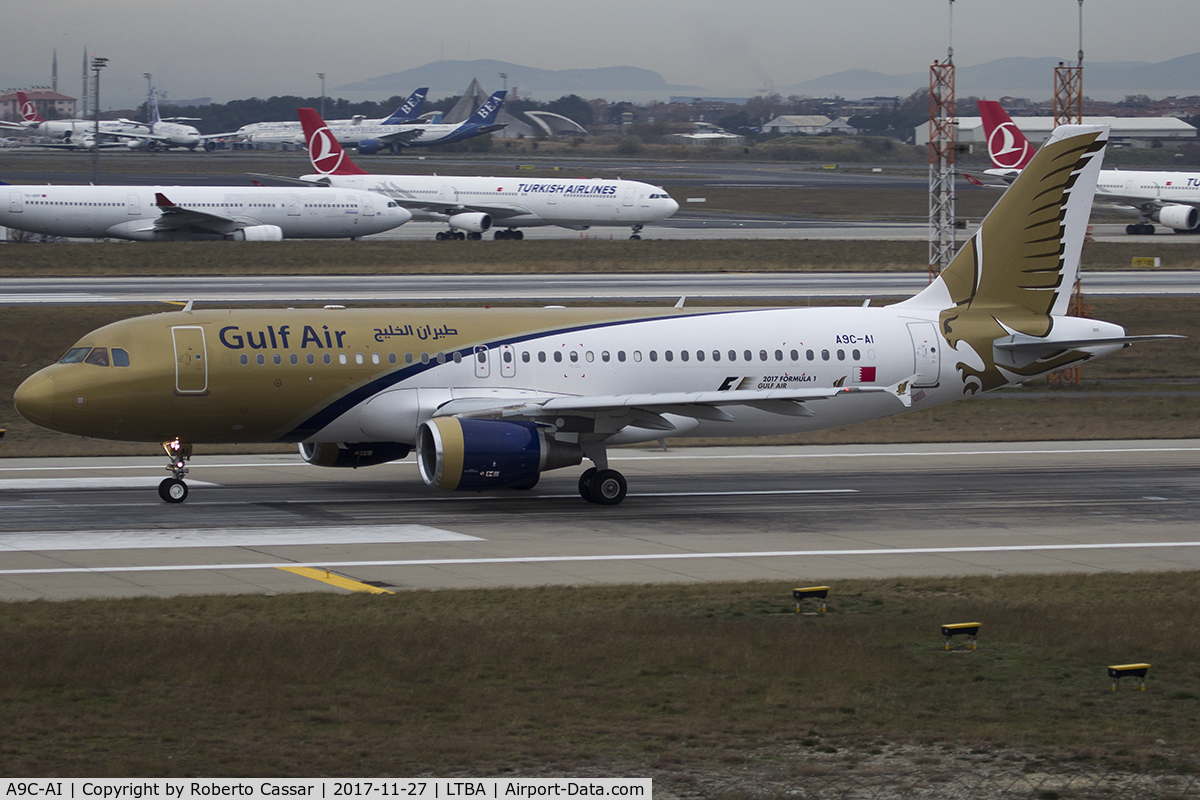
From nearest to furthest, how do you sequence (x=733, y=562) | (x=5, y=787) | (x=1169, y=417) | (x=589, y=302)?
(x=5, y=787), (x=733, y=562), (x=1169, y=417), (x=589, y=302)

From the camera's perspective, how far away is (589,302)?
2371 inches

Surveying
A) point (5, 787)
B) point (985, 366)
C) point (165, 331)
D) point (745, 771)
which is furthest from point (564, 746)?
point (985, 366)

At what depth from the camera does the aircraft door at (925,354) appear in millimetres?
33562

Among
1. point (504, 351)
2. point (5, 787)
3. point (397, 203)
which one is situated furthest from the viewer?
point (397, 203)

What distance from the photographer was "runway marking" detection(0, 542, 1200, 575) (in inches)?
929

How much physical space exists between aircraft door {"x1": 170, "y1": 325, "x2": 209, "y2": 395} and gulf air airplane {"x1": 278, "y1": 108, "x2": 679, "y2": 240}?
7053cm

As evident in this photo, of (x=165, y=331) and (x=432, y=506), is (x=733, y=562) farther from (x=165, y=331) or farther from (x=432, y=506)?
(x=165, y=331)

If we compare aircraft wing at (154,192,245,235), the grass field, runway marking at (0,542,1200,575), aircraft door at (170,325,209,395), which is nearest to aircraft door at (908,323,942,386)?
runway marking at (0,542,1200,575)

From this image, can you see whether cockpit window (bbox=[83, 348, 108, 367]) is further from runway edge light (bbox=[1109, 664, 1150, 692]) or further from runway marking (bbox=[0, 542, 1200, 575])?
runway edge light (bbox=[1109, 664, 1150, 692])

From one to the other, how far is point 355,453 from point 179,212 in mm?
59832

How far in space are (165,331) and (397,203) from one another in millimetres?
72828

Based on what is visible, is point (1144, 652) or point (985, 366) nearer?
point (1144, 652)

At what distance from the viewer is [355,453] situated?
32.0 meters

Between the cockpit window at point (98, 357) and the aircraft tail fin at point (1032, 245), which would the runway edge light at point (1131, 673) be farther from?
the cockpit window at point (98, 357)
